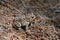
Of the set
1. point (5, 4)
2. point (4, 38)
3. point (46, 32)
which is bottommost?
point (46, 32)

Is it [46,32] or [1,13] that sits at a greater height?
[1,13]

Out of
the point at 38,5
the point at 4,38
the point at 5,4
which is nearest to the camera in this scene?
the point at 4,38

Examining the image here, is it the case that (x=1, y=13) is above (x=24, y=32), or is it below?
above

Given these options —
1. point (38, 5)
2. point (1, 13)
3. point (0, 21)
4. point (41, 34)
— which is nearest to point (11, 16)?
point (1, 13)

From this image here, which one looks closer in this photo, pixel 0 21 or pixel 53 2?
pixel 0 21

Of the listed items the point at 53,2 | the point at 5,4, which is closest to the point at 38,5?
the point at 53,2

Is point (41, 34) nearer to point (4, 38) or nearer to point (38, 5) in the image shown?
point (4, 38)

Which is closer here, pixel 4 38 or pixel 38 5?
pixel 4 38

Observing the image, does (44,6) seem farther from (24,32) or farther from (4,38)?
(4,38)

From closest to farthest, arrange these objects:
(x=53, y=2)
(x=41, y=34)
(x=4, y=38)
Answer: (x=4, y=38), (x=41, y=34), (x=53, y=2)
